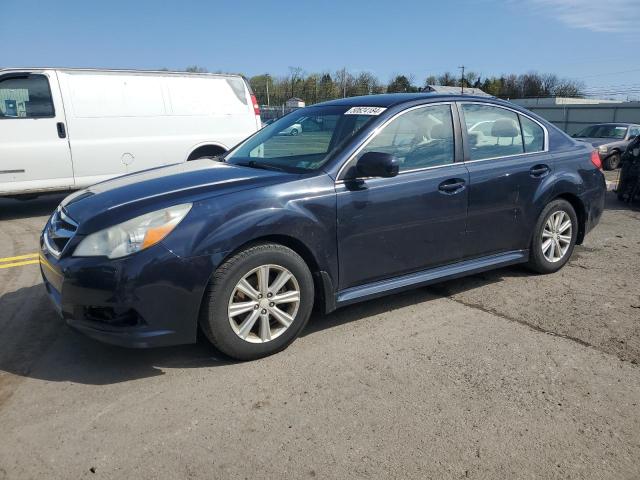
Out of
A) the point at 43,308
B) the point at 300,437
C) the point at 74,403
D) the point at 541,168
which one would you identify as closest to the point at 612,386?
the point at 300,437

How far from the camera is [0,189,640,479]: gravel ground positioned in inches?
94.3

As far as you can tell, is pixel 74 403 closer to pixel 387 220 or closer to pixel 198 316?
pixel 198 316

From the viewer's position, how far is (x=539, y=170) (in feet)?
15.3

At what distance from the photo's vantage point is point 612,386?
9.91 ft

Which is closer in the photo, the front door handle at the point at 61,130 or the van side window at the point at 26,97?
the van side window at the point at 26,97

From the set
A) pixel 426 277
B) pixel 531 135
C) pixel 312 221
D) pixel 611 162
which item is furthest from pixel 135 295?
pixel 611 162

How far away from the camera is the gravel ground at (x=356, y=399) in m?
2.39

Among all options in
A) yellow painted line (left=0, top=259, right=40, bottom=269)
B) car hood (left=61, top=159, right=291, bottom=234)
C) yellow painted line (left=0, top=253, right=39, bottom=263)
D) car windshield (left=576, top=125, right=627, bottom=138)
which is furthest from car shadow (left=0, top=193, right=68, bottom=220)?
car windshield (left=576, top=125, right=627, bottom=138)

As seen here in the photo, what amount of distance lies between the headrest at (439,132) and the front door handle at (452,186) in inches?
14.3

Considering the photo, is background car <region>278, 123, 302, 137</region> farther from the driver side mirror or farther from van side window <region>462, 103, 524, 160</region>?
van side window <region>462, 103, 524, 160</region>

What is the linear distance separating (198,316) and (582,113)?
38.3 m

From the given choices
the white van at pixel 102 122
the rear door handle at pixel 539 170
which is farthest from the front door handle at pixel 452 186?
the white van at pixel 102 122

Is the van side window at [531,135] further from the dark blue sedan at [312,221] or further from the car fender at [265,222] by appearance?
the car fender at [265,222]

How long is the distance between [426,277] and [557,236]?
5.57ft
